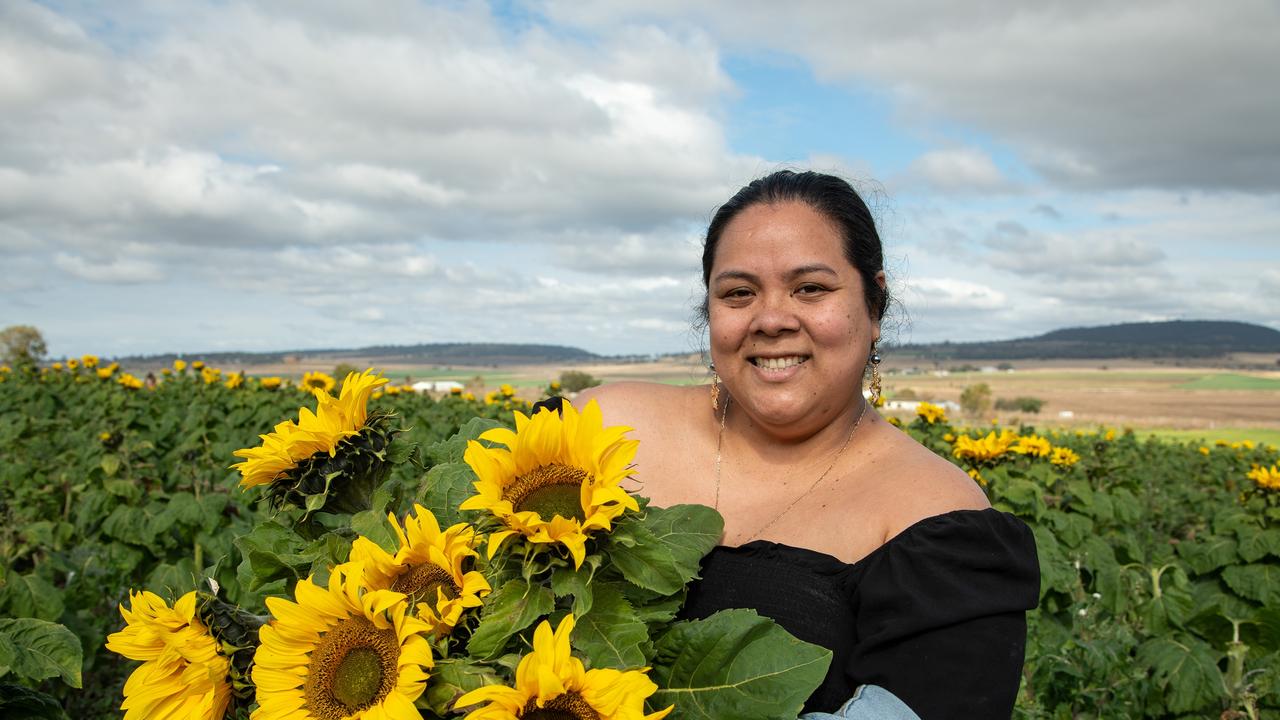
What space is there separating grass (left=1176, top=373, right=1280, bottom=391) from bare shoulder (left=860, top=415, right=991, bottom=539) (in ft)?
335

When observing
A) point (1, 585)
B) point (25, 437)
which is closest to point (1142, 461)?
point (25, 437)

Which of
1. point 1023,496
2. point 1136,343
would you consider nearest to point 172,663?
point 1023,496

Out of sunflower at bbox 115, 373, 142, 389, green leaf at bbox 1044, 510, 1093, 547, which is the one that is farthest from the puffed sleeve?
sunflower at bbox 115, 373, 142, 389

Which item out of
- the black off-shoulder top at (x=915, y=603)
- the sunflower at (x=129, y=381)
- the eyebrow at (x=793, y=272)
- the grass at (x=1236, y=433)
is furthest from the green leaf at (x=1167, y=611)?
the grass at (x=1236, y=433)

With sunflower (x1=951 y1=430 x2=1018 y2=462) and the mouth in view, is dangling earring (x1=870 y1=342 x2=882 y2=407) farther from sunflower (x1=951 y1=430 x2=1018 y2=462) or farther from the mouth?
sunflower (x1=951 y1=430 x2=1018 y2=462)

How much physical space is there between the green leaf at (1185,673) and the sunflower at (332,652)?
5.16 meters

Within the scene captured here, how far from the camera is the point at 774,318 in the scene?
2678 mm

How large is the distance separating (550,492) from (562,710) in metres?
0.30

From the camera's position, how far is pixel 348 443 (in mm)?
1560

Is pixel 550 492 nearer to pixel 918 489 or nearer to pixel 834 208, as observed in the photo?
pixel 918 489

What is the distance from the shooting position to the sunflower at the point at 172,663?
4.45 feet

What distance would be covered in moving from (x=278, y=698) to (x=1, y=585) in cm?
241

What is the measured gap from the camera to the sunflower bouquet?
3.98 feet

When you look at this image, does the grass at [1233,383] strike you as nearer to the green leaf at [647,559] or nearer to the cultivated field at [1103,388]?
the cultivated field at [1103,388]
